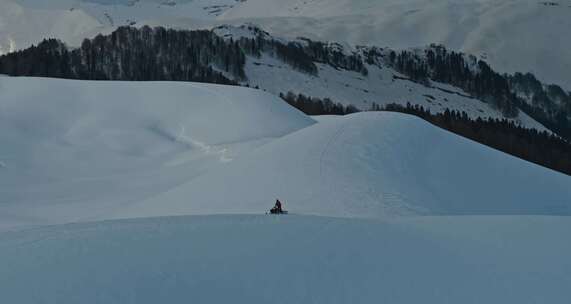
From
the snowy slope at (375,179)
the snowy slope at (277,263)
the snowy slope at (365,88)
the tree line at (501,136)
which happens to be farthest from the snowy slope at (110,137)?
the snowy slope at (365,88)

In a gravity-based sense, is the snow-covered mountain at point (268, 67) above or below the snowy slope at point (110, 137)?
above

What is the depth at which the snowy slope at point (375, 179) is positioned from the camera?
28.6m

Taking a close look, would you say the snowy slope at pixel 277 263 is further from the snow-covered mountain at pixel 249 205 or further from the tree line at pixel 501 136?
the tree line at pixel 501 136

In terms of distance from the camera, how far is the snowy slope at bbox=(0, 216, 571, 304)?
8.72m

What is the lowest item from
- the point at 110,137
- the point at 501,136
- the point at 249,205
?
the point at 249,205

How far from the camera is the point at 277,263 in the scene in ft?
32.2

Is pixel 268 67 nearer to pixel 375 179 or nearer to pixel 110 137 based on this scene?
pixel 110 137

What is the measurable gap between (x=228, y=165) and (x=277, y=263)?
26058mm

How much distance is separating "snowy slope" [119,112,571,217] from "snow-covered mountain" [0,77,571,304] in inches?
4.6

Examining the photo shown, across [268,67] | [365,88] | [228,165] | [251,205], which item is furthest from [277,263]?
[365,88]

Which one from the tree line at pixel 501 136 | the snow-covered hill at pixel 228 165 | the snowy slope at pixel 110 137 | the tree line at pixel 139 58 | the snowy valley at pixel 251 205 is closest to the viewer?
the snowy valley at pixel 251 205

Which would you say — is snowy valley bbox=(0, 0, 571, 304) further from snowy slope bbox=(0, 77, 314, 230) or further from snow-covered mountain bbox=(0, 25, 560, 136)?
snow-covered mountain bbox=(0, 25, 560, 136)

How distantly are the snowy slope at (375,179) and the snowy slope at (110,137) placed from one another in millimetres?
5106

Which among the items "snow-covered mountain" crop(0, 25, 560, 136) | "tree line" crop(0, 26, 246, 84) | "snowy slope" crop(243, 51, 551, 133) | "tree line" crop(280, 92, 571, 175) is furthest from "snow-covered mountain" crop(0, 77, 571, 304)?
"snowy slope" crop(243, 51, 551, 133)
